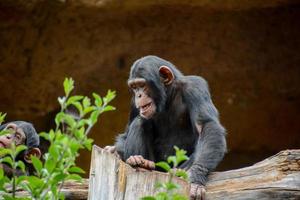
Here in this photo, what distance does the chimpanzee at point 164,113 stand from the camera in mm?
9109

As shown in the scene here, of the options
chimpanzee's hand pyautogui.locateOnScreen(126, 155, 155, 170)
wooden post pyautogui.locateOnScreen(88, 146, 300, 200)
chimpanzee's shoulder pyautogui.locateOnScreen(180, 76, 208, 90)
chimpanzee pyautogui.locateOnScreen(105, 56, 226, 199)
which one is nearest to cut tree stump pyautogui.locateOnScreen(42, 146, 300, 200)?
wooden post pyautogui.locateOnScreen(88, 146, 300, 200)

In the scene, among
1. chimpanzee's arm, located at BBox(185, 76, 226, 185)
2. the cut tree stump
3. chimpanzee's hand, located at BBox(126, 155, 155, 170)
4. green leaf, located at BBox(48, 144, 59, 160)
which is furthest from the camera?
chimpanzee's arm, located at BBox(185, 76, 226, 185)

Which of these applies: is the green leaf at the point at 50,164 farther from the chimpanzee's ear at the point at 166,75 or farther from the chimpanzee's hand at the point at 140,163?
the chimpanzee's ear at the point at 166,75

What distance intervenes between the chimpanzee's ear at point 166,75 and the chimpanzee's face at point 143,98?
0.25 meters

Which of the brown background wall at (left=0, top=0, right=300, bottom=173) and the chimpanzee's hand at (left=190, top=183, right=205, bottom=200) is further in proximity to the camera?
the brown background wall at (left=0, top=0, right=300, bottom=173)

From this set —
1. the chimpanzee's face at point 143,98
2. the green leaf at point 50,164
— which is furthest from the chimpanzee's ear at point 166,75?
the green leaf at point 50,164

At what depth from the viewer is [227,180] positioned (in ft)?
23.7


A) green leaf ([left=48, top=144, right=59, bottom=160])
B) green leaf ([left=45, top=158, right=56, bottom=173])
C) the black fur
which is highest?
the black fur

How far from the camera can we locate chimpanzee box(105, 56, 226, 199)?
29.9 ft

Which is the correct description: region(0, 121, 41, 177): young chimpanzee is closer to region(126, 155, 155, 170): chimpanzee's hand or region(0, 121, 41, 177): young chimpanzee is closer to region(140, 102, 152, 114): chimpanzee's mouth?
region(140, 102, 152, 114): chimpanzee's mouth

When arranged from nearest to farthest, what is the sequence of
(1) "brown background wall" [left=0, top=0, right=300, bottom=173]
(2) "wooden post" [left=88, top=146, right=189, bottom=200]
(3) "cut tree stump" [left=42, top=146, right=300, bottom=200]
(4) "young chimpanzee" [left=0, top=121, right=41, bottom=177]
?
(2) "wooden post" [left=88, top=146, right=189, bottom=200], (3) "cut tree stump" [left=42, top=146, right=300, bottom=200], (4) "young chimpanzee" [left=0, top=121, right=41, bottom=177], (1) "brown background wall" [left=0, top=0, right=300, bottom=173]

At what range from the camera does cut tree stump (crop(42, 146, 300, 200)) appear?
6.46 meters

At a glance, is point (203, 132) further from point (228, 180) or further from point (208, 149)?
point (228, 180)

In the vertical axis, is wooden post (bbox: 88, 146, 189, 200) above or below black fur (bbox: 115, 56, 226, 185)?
below
